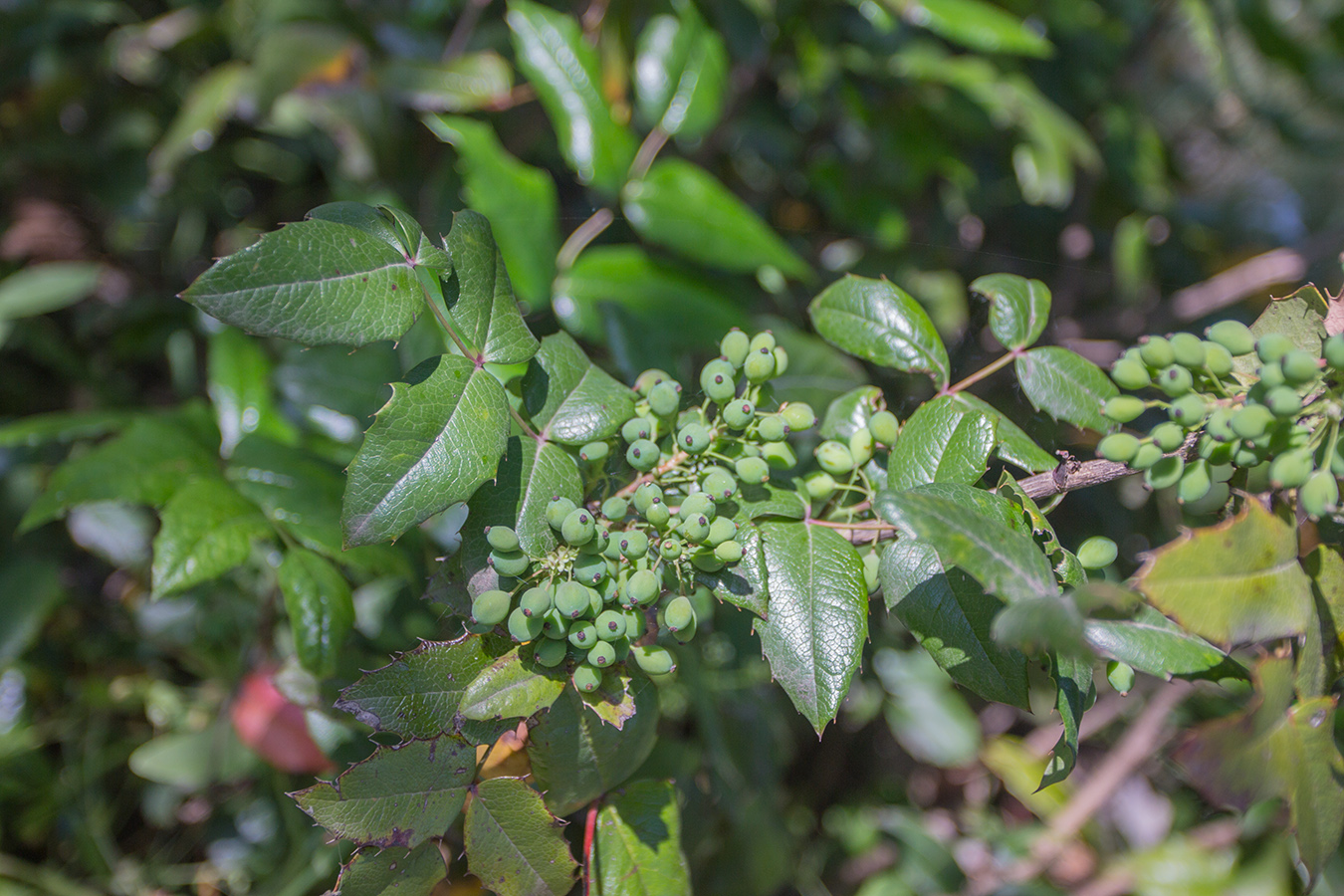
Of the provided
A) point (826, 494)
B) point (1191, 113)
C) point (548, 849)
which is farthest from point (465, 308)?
point (1191, 113)

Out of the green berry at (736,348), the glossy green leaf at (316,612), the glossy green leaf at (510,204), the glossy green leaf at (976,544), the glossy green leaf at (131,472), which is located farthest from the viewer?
the glossy green leaf at (510,204)

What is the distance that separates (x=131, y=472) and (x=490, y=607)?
2.44 feet

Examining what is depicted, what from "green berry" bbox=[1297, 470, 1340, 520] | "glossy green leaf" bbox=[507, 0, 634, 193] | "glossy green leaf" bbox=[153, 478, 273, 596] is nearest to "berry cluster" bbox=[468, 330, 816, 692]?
"green berry" bbox=[1297, 470, 1340, 520]

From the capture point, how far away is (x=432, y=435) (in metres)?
0.61

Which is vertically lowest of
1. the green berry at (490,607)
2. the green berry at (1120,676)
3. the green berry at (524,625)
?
the green berry at (524,625)

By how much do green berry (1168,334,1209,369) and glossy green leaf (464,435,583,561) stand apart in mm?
501

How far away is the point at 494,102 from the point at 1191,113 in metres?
2.34

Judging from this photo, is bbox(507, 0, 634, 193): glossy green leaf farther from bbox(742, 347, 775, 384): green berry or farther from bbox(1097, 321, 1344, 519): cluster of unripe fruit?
bbox(1097, 321, 1344, 519): cluster of unripe fruit

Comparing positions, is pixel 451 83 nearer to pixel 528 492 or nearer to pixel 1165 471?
pixel 528 492

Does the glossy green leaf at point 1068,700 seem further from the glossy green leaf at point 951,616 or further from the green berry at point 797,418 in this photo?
the green berry at point 797,418

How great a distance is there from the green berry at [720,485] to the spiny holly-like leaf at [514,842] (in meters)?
0.30

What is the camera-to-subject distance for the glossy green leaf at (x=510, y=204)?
46.8 inches

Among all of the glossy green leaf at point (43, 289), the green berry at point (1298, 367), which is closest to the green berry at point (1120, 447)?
the green berry at point (1298, 367)

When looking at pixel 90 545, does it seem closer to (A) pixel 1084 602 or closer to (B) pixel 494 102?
(B) pixel 494 102
